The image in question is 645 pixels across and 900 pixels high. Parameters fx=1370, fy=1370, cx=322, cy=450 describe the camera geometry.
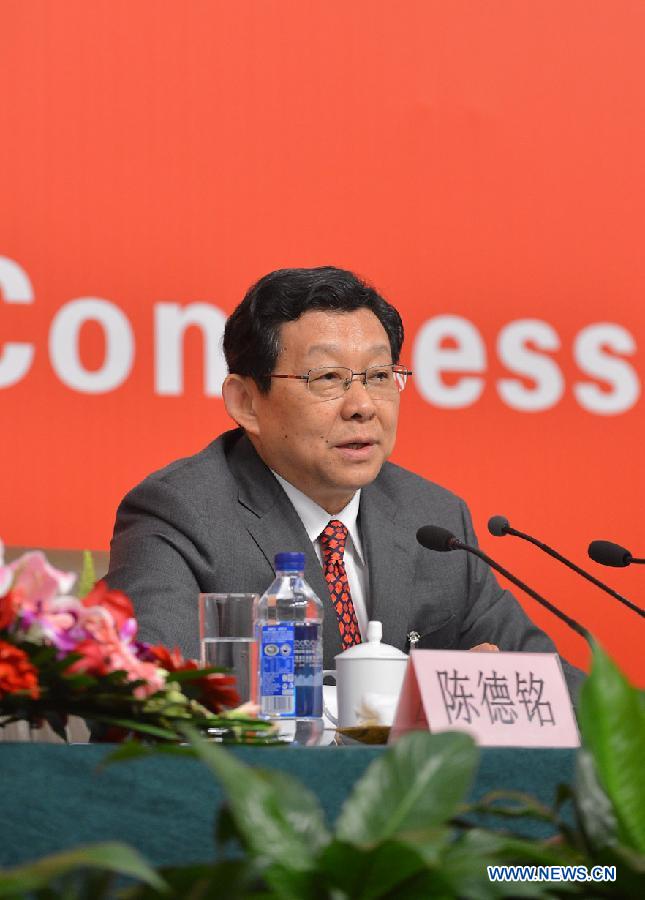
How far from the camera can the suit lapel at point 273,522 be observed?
2.28 m

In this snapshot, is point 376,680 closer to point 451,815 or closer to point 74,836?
point 74,836

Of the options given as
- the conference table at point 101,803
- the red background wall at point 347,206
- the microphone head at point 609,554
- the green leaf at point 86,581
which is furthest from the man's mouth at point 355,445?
the conference table at point 101,803

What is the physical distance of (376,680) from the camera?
1594 mm

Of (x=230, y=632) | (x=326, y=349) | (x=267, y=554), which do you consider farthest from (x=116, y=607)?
(x=326, y=349)

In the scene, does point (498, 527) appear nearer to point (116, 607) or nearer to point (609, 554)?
point (609, 554)

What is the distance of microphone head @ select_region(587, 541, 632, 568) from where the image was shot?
2.01 m

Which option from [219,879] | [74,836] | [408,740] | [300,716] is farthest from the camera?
[300,716]

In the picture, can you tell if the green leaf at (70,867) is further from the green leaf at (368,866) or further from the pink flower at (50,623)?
the pink flower at (50,623)

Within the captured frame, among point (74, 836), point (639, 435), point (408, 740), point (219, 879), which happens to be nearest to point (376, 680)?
point (74, 836)

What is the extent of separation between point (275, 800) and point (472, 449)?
2465 millimetres

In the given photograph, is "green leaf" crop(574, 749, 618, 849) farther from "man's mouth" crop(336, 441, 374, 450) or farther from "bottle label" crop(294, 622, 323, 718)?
"man's mouth" crop(336, 441, 374, 450)

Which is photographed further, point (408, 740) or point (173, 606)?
point (173, 606)

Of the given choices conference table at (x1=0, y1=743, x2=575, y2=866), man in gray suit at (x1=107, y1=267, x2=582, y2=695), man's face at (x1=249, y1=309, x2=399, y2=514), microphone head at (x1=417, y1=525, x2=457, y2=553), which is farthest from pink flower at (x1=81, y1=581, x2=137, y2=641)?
man's face at (x1=249, y1=309, x2=399, y2=514)

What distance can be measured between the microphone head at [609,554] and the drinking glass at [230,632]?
73 cm
